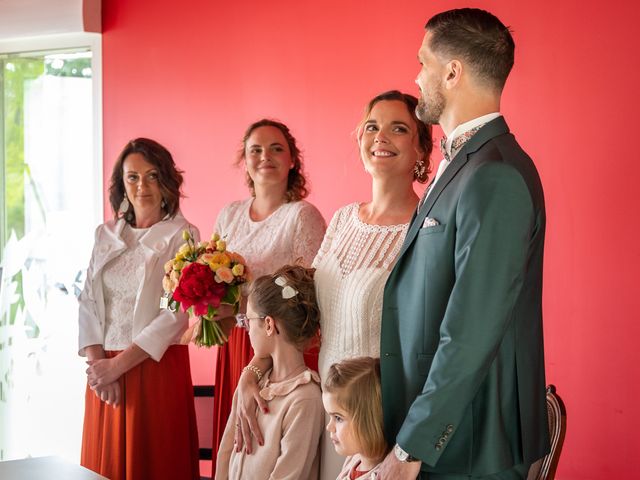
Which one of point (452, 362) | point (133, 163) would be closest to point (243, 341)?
point (133, 163)

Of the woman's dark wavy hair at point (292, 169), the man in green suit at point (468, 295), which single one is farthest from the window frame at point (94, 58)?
the man in green suit at point (468, 295)

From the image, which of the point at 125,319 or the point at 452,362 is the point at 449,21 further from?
the point at 125,319

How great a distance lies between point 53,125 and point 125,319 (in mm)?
2448

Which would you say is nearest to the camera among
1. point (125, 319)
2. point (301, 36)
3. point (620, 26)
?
point (620, 26)

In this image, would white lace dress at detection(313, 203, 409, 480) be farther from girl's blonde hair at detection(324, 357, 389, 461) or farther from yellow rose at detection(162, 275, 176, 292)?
yellow rose at detection(162, 275, 176, 292)

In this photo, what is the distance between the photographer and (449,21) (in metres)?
2.06

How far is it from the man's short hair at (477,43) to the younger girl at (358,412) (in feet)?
2.52

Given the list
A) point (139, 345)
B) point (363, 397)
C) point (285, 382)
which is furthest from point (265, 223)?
point (363, 397)

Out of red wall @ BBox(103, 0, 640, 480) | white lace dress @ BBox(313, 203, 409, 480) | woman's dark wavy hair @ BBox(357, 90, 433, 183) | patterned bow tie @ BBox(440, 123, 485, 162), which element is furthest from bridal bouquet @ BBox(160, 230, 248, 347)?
patterned bow tie @ BBox(440, 123, 485, 162)

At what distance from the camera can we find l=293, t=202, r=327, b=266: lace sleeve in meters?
3.41

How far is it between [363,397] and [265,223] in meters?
1.40

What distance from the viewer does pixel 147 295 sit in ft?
12.4

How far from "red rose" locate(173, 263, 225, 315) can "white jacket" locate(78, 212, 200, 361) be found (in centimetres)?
44

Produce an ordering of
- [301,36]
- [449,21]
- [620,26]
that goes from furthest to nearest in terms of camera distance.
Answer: [301,36] → [620,26] → [449,21]
